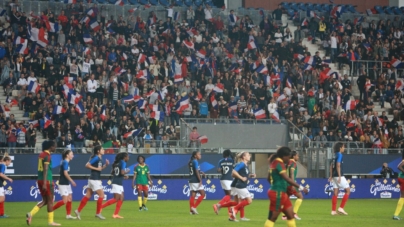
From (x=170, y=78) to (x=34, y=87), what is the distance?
8356 millimetres

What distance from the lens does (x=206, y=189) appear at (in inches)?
1470

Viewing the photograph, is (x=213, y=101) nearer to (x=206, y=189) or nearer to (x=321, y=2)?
(x=206, y=189)

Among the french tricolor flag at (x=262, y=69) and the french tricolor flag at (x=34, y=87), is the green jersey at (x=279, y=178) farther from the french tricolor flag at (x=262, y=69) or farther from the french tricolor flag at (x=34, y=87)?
the french tricolor flag at (x=262, y=69)

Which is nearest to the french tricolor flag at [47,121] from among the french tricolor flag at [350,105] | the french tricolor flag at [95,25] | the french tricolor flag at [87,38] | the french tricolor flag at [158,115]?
the french tricolor flag at [158,115]

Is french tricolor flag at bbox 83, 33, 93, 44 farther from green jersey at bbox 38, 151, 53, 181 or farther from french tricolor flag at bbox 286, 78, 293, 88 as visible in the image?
green jersey at bbox 38, 151, 53, 181

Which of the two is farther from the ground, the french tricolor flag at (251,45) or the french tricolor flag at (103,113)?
the french tricolor flag at (251,45)

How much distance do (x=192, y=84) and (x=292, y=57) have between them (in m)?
8.39

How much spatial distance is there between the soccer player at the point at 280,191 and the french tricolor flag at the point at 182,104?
83.6 ft

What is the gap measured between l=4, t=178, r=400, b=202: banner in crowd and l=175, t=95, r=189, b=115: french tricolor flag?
5014 mm

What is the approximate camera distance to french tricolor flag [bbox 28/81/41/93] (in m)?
38.8

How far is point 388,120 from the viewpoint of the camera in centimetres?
4503

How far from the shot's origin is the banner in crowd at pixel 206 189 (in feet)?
112

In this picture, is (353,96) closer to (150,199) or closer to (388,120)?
(388,120)

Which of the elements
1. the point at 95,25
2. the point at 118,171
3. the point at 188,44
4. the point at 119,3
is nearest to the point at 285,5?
the point at 188,44
